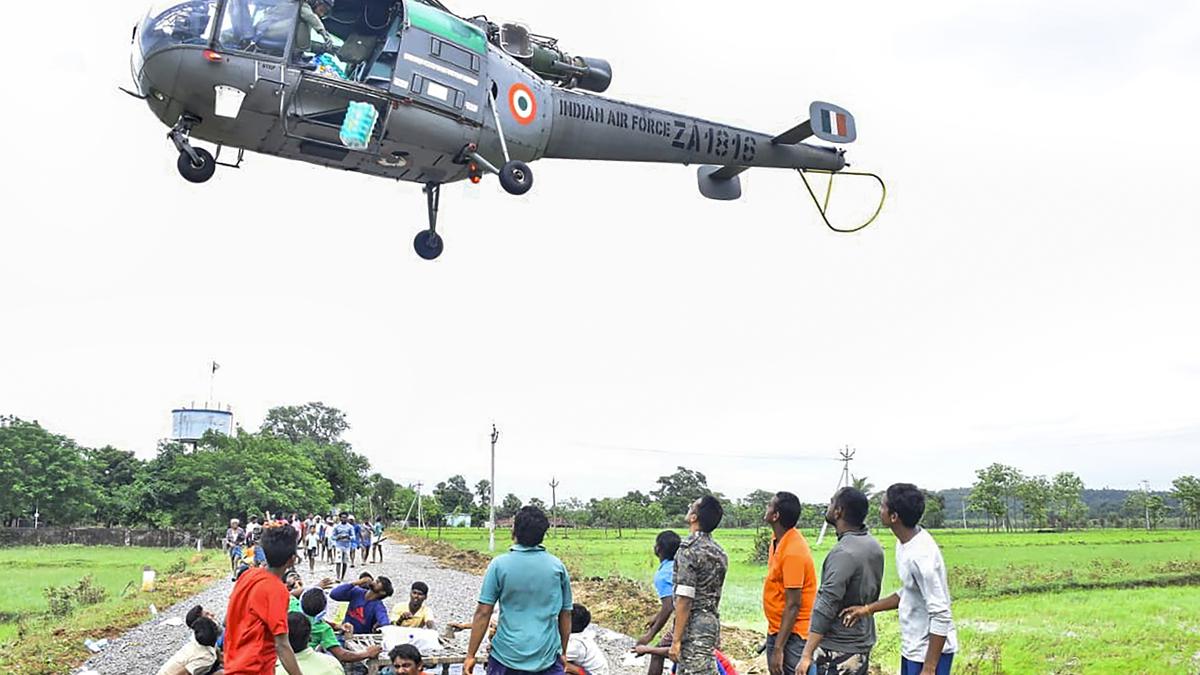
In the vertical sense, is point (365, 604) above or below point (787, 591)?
below

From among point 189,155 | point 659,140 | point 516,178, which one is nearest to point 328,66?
point 189,155

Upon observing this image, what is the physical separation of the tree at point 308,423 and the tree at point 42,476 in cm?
3998

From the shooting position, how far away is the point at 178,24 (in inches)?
342

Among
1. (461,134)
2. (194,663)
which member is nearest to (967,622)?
(461,134)

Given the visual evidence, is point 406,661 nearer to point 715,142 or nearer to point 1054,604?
point 715,142

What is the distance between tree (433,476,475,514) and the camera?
8406cm

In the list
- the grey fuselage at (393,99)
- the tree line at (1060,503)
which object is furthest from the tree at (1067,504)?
the grey fuselage at (393,99)

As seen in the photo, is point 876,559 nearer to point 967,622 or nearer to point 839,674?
point 839,674

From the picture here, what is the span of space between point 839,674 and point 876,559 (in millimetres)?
650

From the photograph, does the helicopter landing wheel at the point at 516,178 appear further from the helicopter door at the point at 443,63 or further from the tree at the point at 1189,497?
the tree at the point at 1189,497

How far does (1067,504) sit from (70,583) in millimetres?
66497

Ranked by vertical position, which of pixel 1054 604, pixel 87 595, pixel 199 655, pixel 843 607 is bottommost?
pixel 1054 604

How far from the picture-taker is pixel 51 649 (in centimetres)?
1330

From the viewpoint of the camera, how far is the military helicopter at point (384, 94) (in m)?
8.77
